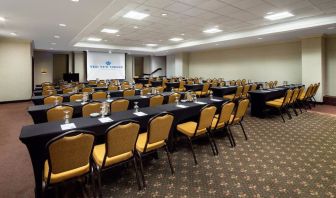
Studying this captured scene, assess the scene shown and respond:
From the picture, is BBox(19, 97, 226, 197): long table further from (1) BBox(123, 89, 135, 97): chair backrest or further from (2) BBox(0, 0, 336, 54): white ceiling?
(1) BBox(123, 89, 135, 97): chair backrest

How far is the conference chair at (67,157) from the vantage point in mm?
1933

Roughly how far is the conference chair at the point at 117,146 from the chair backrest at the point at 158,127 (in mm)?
243

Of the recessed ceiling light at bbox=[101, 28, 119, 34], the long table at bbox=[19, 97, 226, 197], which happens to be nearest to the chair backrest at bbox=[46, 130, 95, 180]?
the long table at bbox=[19, 97, 226, 197]

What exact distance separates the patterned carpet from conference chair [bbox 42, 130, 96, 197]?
0.63 meters

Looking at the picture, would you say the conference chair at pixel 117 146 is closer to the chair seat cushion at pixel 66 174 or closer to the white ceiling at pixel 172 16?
the chair seat cushion at pixel 66 174

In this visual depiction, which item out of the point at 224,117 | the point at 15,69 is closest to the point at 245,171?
the point at 224,117

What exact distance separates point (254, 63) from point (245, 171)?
35.6 feet

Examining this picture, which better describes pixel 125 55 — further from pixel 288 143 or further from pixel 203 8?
pixel 288 143

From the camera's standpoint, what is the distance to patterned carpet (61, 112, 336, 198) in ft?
8.42

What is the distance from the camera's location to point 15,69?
10.3 meters

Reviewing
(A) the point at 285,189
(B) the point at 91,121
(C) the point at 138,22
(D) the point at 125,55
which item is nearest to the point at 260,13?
(C) the point at 138,22

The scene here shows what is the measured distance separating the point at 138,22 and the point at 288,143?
6468mm

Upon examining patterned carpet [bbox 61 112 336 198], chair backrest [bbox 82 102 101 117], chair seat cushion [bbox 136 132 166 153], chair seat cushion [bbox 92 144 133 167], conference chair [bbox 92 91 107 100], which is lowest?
patterned carpet [bbox 61 112 336 198]

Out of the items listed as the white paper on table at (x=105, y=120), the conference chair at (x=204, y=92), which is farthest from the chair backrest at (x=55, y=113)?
the conference chair at (x=204, y=92)
